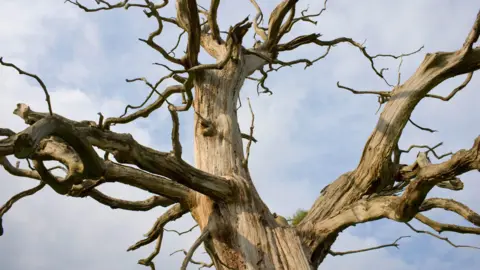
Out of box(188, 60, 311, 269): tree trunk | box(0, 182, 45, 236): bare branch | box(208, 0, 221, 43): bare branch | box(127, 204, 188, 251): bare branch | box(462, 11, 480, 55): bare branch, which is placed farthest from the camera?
box(208, 0, 221, 43): bare branch

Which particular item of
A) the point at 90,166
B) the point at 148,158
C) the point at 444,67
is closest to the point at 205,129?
the point at 148,158

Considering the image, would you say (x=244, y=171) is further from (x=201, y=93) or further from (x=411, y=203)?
(x=411, y=203)

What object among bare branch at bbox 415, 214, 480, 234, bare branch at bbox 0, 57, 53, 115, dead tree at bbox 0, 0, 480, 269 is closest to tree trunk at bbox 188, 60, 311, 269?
dead tree at bbox 0, 0, 480, 269

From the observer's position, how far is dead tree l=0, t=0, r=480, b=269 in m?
2.85

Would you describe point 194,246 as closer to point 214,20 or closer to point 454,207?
point 454,207

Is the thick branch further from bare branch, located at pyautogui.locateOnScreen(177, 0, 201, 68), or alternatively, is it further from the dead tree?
bare branch, located at pyautogui.locateOnScreen(177, 0, 201, 68)

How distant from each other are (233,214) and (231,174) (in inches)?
15.2

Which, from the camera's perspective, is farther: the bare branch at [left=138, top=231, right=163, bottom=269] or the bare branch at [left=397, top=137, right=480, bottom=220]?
the bare branch at [left=138, top=231, right=163, bottom=269]

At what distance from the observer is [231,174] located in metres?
3.63

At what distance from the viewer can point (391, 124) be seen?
3.51m

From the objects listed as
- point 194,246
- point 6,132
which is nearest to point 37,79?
point 6,132

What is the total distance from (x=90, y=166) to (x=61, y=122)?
0.44 metres

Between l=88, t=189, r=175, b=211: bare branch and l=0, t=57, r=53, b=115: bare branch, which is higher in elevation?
l=88, t=189, r=175, b=211: bare branch

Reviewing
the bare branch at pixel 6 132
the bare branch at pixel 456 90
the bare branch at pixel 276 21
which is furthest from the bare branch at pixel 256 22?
the bare branch at pixel 6 132
